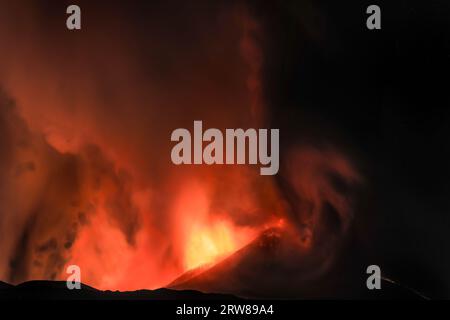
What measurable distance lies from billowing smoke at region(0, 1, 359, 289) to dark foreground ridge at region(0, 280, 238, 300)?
54 centimetres

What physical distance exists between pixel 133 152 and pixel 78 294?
2214mm

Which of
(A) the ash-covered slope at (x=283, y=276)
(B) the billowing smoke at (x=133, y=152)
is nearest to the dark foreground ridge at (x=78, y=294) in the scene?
(A) the ash-covered slope at (x=283, y=276)

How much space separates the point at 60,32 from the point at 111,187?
2.43 meters

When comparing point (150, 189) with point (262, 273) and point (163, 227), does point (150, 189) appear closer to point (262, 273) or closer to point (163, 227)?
point (163, 227)

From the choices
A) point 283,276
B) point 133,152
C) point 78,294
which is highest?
point 133,152

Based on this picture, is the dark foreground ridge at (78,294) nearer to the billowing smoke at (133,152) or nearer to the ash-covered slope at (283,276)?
the ash-covered slope at (283,276)

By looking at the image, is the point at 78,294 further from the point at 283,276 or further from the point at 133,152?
the point at 283,276

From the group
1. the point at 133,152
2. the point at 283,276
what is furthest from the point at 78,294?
the point at 283,276

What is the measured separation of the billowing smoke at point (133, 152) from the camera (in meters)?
8.67

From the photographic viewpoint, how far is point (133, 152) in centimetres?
884

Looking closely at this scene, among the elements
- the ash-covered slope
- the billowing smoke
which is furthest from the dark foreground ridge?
the billowing smoke

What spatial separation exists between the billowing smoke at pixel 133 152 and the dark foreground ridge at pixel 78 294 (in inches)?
21.4

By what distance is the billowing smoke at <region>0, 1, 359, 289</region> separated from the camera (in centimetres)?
867

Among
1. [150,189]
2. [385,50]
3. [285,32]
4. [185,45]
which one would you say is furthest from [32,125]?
[385,50]
